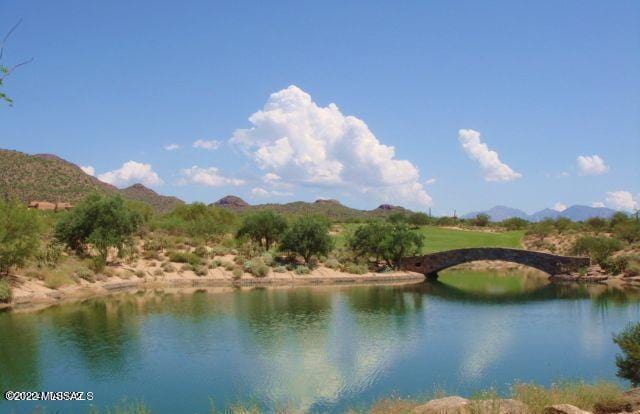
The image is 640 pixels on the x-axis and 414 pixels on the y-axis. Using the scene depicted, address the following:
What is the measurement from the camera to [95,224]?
47.4 m

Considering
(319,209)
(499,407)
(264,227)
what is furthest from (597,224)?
(499,407)

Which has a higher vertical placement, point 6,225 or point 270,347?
point 6,225

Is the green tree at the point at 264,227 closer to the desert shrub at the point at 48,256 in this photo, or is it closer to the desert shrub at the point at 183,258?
the desert shrub at the point at 183,258

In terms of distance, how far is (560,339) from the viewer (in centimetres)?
2762

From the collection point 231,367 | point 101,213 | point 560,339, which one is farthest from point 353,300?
point 101,213

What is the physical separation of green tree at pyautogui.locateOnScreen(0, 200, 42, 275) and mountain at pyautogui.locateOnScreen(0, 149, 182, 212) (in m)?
37.2

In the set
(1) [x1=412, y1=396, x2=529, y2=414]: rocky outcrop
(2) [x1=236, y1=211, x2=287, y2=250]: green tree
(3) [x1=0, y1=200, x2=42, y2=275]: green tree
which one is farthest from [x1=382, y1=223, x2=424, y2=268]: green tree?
(1) [x1=412, y1=396, x2=529, y2=414]: rocky outcrop

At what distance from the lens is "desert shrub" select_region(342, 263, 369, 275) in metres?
54.5

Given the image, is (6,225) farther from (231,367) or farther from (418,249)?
(418,249)

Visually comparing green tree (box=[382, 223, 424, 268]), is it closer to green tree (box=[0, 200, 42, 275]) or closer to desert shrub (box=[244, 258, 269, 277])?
desert shrub (box=[244, 258, 269, 277])

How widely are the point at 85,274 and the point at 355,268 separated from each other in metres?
24.9

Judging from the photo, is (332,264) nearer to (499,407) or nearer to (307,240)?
(307,240)

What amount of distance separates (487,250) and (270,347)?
1459 inches

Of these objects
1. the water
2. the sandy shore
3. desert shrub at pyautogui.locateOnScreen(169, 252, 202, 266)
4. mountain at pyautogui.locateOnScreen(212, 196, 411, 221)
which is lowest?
the water
